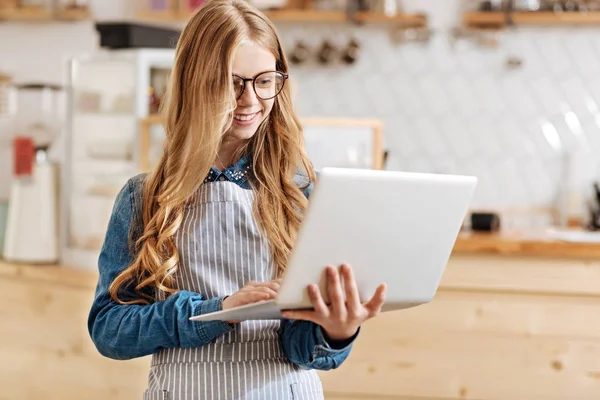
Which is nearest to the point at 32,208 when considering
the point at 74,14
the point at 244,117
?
the point at 74,14

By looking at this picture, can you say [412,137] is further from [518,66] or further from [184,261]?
[184,261]

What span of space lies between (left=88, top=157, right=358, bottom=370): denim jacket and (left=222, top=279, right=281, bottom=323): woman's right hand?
63 mm

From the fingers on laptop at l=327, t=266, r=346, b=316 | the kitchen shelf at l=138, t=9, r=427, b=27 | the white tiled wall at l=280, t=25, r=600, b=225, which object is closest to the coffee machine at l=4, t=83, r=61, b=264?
the kitchen shelf at l=138, t=9, r=427, b=27

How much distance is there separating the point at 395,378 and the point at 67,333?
Answer: 1.13 metres

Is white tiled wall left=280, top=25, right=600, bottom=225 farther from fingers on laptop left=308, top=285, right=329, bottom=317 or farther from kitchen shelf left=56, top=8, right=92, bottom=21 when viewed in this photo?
fingers on laptop left=308, top=285, right=329, bottom=317

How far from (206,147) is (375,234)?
350mm

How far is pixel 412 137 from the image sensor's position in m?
3.65

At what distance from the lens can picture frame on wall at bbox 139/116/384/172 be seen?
3086mm

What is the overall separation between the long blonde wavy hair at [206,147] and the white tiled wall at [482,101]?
85.0 inches

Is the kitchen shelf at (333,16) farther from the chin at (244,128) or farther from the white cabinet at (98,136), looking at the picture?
the chin at (244,128)

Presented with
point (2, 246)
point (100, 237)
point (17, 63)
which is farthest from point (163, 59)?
point (17, 63)

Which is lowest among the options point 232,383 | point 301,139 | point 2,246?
point 2,246

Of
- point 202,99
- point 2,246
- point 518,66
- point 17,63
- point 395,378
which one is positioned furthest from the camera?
point 17,63

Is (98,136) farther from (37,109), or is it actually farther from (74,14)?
(74,14)
